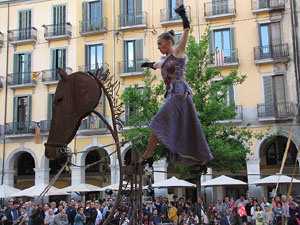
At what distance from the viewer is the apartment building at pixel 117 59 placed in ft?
68.7

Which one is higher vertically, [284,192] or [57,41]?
[57,41]

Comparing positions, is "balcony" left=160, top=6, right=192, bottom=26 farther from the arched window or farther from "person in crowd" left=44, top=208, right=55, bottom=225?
"person in crowd" left=44, top=208, right=55, bottom=225

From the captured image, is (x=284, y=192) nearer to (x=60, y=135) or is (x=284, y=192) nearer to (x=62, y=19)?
(x=62, y=19)

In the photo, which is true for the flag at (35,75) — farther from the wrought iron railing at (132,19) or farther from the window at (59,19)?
the wrought iron railing at (132,19)

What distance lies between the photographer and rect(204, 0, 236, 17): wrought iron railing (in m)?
22.1

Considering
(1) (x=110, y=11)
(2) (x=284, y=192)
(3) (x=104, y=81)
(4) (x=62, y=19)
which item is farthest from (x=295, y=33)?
(3) (x=104, y=81)

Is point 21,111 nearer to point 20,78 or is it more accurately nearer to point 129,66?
point 20,78

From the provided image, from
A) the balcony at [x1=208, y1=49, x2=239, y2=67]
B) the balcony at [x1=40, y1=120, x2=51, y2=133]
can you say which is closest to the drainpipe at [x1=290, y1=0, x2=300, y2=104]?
the balcony at [x1=208, y1=49, x2=239, y2=67]

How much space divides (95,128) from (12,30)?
8.70 m

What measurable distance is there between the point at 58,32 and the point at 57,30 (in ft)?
0.70

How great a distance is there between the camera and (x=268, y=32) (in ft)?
70.7

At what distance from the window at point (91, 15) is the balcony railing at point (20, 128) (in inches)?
259

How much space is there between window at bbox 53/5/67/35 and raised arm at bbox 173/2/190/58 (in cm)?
2217

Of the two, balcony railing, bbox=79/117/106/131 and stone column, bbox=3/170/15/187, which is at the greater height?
balcony railing, bbox=79/117/106/131
